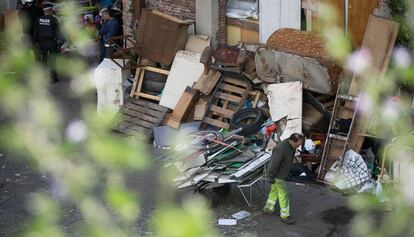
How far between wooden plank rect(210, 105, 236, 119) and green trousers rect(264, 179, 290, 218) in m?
2.92

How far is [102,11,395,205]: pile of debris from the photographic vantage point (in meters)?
9.57

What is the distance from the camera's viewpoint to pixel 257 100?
11.8 m

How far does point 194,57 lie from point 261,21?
132 cm

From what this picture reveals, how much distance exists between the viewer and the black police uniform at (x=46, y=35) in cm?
1506

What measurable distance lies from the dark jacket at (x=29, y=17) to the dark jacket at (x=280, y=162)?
26.7ft

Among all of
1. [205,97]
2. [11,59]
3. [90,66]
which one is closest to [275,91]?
[205,97]

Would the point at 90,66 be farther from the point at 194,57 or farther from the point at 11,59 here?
the point at 11,59

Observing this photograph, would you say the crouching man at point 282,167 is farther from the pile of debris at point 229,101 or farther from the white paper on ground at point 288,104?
the white paper on ground at point 288,104

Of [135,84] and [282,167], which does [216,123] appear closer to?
[135,84]

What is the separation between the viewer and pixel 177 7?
13.6 meters

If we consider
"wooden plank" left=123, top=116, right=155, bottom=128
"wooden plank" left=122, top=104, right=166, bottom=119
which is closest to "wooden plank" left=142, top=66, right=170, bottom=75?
"wooden plank" left=122, top=104, right=166, bottom=119

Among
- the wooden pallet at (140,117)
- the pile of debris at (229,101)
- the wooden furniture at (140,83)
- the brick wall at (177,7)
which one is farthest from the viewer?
the brick wall at (177,7)

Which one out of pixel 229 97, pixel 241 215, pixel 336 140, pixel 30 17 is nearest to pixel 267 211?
pixel 241 215

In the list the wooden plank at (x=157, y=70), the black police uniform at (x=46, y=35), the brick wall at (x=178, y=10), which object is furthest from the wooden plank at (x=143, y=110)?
the black police uniform at (x=46, y=35)
